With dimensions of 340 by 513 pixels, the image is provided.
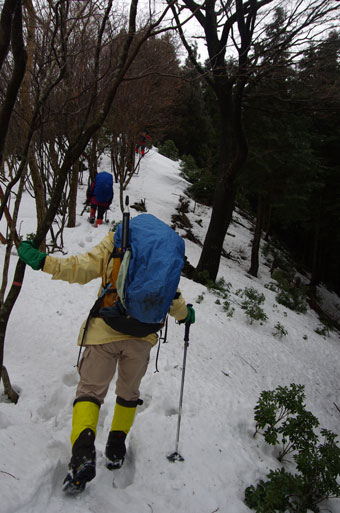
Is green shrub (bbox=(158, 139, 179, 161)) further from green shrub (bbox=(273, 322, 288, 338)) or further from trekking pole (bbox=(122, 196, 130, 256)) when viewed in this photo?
trekking pole (bbox=(122, 196, 130, 256))

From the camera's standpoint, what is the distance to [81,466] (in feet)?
6.01

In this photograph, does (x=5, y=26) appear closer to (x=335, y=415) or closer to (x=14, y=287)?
(x=14, y=287)

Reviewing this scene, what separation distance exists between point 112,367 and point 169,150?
67.9ft

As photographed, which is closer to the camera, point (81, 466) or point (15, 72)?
point (15, 72)

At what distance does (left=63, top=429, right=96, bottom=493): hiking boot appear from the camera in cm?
184

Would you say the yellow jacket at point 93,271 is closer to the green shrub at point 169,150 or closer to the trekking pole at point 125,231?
the trekking pole at point 125,231

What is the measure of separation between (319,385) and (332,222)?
A: 1026cm

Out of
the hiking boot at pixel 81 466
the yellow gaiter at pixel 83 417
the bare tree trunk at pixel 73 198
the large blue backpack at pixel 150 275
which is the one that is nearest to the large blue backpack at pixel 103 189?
the bare tree trunk at pixel 73 198

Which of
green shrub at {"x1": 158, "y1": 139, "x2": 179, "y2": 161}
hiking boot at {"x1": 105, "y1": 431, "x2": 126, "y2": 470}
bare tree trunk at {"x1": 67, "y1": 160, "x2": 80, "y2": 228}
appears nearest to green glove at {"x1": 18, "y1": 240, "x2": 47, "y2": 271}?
hiking boot at {"x1": 105, "y1": 431, "x2": 126, "y2": 470}

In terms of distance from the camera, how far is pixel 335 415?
460 centimetres

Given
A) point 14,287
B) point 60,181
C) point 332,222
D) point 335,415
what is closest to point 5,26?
point 60,181

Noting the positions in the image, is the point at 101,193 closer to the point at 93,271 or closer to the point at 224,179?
the point at 224,179

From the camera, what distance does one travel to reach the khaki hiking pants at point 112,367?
2121 mm

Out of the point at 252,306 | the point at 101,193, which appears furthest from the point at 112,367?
the point at 101,193
